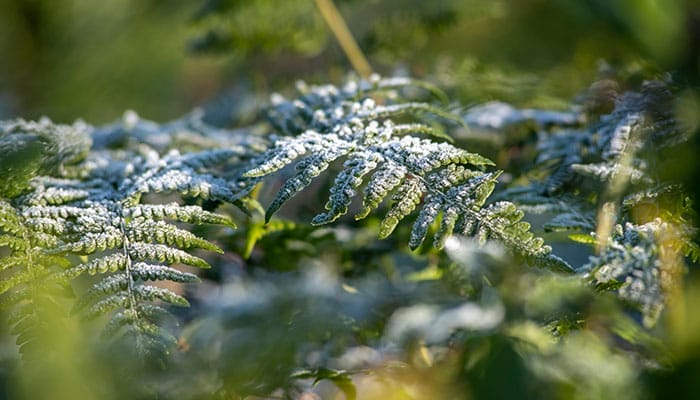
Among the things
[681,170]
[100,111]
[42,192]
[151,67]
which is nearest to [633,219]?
[681,170]

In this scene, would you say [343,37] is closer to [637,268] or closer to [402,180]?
[402,180]

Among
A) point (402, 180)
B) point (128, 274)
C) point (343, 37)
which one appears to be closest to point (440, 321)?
point (402, 180)

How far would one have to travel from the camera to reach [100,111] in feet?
8.24

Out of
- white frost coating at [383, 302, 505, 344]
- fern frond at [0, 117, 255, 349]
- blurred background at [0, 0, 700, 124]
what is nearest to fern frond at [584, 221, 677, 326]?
white frost coating at [383, 302, 505, 344]

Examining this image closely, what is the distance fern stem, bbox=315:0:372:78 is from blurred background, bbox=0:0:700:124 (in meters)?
0.06

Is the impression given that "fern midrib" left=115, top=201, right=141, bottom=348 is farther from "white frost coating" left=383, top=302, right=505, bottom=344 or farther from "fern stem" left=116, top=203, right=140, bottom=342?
"white frost coating" left=383, top=302, right=505, bottom=344

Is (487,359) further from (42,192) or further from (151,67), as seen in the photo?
(151,67)

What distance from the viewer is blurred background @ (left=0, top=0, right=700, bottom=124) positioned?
1.10 metres

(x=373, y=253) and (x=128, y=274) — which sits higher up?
(x=373, y=253)

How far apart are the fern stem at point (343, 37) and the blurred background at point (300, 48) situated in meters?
0.06

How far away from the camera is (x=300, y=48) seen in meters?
1.60

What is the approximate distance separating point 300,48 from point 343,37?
12 centimetres

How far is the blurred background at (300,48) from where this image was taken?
1.10 metres

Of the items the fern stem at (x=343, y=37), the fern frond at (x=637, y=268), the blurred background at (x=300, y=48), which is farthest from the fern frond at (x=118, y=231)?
the fern stem at (x=343, y=37)
